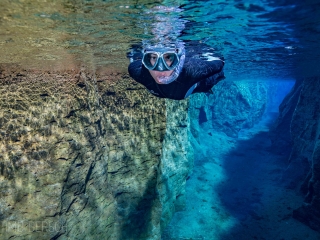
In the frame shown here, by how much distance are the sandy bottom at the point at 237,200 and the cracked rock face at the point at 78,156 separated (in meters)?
4.81

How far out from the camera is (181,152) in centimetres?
1196

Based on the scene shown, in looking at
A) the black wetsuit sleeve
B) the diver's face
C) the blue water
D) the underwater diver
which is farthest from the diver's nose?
the blue water

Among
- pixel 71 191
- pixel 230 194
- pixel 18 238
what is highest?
pixel 71 191

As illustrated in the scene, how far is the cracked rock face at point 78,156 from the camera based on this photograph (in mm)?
5594

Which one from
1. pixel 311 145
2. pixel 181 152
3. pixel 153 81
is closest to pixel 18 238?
pixel 153 81

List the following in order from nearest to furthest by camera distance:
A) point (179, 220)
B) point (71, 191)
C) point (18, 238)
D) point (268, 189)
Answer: point (18, 238) → point (71, 191) → point (179, 220) → point (268, 189)

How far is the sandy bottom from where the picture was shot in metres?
11.7

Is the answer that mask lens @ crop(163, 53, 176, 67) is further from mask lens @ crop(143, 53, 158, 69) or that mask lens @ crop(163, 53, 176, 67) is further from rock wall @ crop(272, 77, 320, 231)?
rock wall @ crop(272, 77, 320, 231)

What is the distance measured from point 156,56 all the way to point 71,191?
4.90 m

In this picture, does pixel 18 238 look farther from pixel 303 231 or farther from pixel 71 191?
pixel 303 231

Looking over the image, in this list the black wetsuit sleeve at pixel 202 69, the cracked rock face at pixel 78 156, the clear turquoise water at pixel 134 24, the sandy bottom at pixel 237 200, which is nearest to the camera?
the clear turquoise water at pixel 134 24

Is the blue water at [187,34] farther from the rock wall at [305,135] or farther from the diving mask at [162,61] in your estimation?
the rock wall at [305,135]

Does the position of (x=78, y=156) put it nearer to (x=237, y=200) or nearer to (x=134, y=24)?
(x=134, y=24)

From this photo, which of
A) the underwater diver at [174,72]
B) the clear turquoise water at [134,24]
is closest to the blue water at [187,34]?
the clear turquoise water at [134,24]
